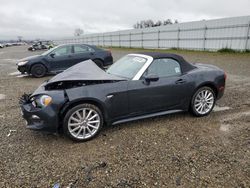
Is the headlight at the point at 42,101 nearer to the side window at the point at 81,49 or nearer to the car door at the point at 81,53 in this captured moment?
the car door at the point at 81,53

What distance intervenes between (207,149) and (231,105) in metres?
2.24

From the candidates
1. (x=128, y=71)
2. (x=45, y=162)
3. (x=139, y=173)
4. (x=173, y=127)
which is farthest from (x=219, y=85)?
(x=45, y=162)

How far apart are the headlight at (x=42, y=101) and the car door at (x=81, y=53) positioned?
5932 millimetres

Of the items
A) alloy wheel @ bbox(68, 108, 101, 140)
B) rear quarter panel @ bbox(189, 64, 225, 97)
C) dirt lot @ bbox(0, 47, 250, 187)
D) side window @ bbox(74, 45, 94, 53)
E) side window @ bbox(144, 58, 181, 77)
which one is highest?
side window @ bbox(74, 45, 94, 53)

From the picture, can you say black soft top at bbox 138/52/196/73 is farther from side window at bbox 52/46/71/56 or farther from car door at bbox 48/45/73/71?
side window at bbox 52/46/71/56

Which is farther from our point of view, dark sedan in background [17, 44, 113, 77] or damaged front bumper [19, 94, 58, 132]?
dark sedan in background [17, 44, 113, 77]

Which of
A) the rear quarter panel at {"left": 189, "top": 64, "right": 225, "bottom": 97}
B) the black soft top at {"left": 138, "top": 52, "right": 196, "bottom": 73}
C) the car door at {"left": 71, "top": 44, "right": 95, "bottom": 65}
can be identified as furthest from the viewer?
the car door at {"left": 71, "top": 44, "right": 95, "bottom": 65}

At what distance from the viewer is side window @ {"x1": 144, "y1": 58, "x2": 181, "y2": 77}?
3.56m

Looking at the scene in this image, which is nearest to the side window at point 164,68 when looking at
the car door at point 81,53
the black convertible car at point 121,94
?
the black convertible car at point 121,94

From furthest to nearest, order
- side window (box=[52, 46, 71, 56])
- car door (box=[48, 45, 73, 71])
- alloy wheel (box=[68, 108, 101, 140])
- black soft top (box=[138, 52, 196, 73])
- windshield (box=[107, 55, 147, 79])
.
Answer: side window (box=[52, 46, 71, 56])
car door (box=[48, 45, 73, 71])
black soft top (box=[138, 52, 196, 73])
windshield (box=[107, 55, 147, 79])
alloy wheel (box=[68, 108, 101, 140])

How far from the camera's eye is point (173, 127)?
361 centimetres

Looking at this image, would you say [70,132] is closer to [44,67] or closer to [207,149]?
[207,149]

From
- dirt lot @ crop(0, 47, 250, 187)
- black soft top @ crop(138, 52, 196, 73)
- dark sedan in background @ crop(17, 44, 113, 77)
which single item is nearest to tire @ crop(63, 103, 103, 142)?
dirt lot @ crop(0, 47, 250, 187)

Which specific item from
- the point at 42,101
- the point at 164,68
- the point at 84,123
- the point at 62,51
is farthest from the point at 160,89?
the point at 62,51
